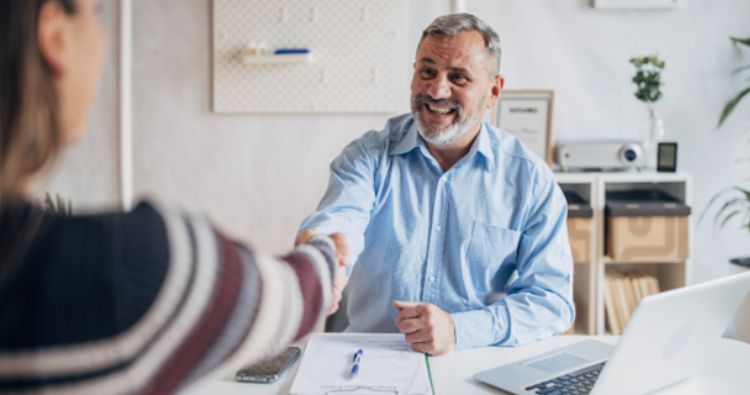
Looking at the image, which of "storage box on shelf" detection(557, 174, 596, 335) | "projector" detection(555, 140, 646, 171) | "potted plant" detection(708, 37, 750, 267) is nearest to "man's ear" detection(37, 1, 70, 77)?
"storage box on shelf" detection(557, 174, 596, 335)

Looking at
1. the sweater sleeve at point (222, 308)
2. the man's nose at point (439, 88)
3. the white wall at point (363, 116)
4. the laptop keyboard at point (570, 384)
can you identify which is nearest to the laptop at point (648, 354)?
the laptop keyboard at point (570, 384)

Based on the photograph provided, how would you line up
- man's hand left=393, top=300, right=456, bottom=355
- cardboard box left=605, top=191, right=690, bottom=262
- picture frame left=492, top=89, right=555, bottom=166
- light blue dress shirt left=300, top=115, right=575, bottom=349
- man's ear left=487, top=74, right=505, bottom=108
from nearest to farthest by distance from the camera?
man's hand left=393, top=300, right=456, bottom=355, light blue dress shirt left=300, top=115, right=575, bottom=349, man's ear left=487, top=74, right=505, bottom=108, cardboard box left=605, top=191, right=690, bottom=262, picture frame left=492, top=89, right=555, bottom=166

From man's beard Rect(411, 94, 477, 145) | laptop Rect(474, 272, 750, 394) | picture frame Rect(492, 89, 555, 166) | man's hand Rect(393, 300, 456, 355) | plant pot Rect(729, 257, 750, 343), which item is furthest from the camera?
picture frame Rect(492, 89, 555, 166)

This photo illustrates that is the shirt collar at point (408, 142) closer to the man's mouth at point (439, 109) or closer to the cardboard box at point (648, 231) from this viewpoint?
the man's mouth at point (439, 109)

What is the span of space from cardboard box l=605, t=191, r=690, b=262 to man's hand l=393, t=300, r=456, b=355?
1.86 meters

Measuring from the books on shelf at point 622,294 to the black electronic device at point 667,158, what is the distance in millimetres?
521

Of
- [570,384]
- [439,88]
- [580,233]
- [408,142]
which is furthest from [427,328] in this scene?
[580,233]

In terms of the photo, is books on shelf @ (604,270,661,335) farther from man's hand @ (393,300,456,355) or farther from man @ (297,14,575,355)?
man's hand @ (393,300,456,355)

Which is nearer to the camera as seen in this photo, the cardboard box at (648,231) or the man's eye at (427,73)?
the man's eye at (427,73)

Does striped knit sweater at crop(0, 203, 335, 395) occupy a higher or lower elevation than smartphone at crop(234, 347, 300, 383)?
higher

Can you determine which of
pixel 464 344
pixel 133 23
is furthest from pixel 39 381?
pixel 133 23

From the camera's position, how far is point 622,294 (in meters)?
3.28

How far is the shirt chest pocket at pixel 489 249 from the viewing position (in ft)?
6.00

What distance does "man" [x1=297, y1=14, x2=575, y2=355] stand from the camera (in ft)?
5.91
